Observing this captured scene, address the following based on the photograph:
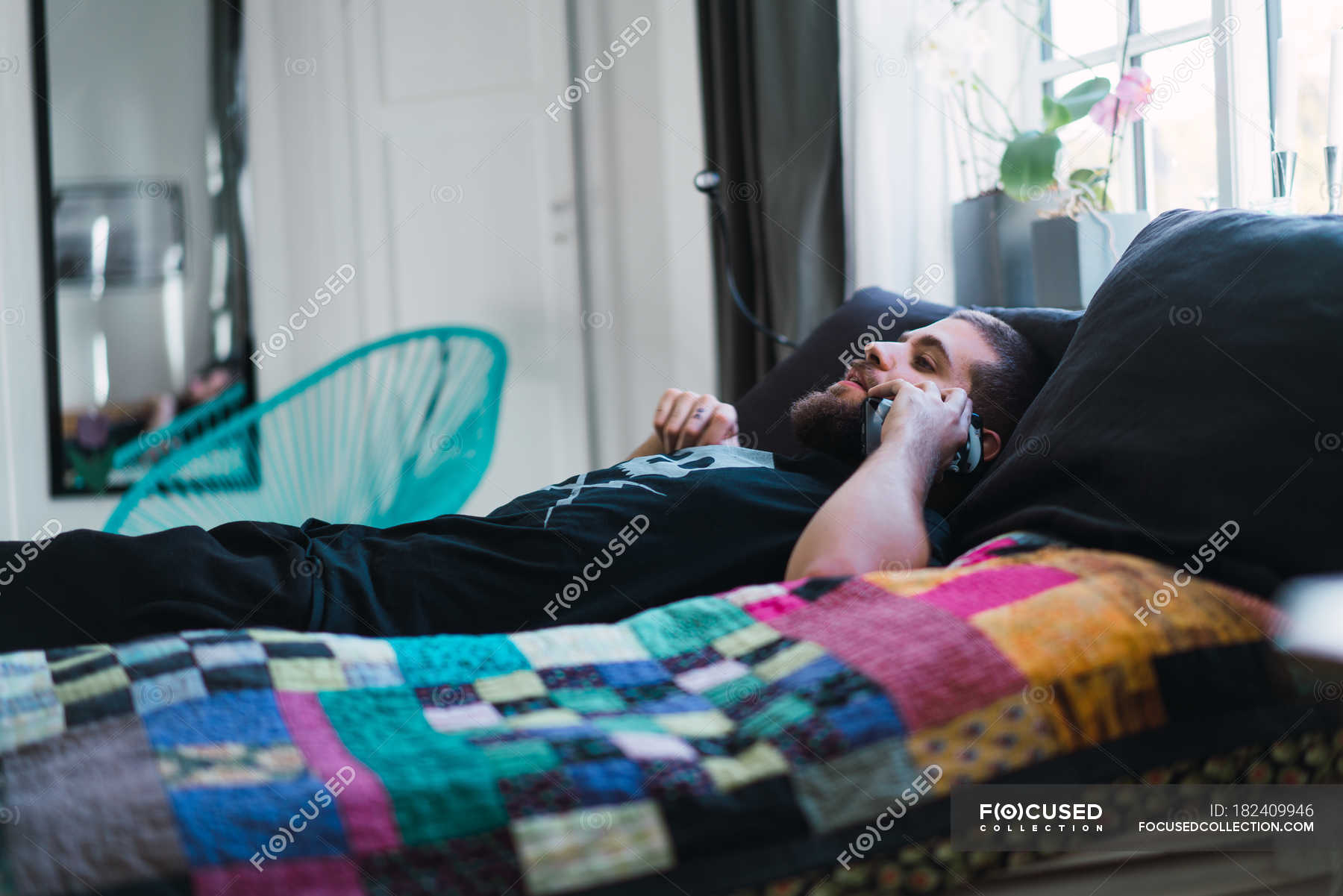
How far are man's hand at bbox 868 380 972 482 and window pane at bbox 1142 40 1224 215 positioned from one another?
0.88 metres

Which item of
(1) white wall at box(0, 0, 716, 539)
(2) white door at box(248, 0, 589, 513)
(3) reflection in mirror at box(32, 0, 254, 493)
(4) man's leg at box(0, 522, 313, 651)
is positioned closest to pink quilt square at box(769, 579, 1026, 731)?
(4) man's leg at box(0, 522, 313, 651)

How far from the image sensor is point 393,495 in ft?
7.62

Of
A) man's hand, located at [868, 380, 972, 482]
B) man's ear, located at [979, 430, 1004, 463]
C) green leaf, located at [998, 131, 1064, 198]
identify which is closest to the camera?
man's hand, located at [868, 380, 972, 482]

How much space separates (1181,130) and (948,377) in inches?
37.6

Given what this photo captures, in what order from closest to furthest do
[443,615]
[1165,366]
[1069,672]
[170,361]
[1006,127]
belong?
[1069,672] → [1165,366] → [443,615] → [1006,127] → [170,361]

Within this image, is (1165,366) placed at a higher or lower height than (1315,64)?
lower

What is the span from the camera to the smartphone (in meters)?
1.22

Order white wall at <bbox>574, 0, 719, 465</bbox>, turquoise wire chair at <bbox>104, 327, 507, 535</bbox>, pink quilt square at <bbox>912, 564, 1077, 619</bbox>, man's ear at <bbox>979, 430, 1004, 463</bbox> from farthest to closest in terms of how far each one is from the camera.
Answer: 1. white wall at <bbox>574, 0, 719, 465</bbox>
2. turquoise wire chair at <bbox>104, 327, 507, 535</bbox>
3. man's ear at <bbox>979, 430, 1004, 463</bbox>
4. pink quilt square at <bbox>912, 564, 1077, 619</bbox>

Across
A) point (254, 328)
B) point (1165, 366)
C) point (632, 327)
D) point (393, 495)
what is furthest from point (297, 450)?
point (1165, 366)

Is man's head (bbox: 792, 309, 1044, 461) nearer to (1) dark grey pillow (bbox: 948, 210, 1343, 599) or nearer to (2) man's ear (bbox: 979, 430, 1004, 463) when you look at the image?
(2) man's ear (bbox: 979, 430, 1004, 463)

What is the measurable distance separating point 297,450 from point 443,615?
1.73 meters

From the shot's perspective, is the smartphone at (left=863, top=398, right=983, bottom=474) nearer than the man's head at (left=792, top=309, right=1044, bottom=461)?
Yes

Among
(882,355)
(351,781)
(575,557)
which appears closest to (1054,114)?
(882,355)

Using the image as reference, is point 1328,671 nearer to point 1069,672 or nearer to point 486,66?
point 1069,672
